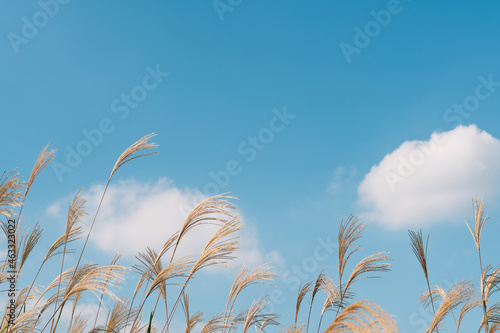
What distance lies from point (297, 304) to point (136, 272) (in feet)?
6.90

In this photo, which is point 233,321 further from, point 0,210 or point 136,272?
point 0,210

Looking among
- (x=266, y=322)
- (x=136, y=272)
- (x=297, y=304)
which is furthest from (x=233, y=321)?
(x=136, y=272)

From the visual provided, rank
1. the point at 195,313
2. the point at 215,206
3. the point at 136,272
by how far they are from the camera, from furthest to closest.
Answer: the point at 195,313, the point at 136,272, the point at 215,206

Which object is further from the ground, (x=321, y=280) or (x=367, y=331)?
(x=321, y=280)

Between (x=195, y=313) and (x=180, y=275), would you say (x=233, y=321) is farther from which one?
(x=180, y=275)

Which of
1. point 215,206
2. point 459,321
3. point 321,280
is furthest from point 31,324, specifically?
point 459,321

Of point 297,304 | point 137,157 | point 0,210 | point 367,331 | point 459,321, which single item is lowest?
point 367,331

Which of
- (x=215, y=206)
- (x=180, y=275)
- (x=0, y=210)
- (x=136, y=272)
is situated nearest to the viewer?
(x=0, y=210)

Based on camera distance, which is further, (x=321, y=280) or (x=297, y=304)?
(x=297, y=304)

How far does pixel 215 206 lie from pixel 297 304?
233 cm

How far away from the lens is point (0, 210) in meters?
2.98

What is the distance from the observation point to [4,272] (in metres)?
3.29

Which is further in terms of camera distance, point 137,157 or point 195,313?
point 195,313

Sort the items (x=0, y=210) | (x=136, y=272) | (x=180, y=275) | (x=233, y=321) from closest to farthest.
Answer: (x=0, y=210)
(x=180, y=275)
(x=136, y=272)
(x=233, y=321)
